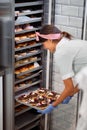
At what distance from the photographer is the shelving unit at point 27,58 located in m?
2.80

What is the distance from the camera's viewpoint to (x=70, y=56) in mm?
2248

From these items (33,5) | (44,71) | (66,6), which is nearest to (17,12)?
(33,5)

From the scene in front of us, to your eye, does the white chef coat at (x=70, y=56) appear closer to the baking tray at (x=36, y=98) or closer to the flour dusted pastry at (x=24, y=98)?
the baking tray at (x=36, y=98)

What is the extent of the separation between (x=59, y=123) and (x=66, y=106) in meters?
0.23

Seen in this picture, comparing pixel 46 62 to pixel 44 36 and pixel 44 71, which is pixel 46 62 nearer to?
pixel 44 71

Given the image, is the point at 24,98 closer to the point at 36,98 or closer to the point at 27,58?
the point at 36,98

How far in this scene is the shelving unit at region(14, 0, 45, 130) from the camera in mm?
2799

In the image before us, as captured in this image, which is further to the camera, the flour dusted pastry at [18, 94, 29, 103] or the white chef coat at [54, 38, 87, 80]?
the flour dusted pastry at [18, 94, 29, 103]

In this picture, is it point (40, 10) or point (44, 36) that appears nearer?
point (44, 36)

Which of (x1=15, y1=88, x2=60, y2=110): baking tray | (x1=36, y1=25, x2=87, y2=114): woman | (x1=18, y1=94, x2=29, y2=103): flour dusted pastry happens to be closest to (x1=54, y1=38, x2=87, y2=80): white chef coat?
(x1=36, y1=25, x2=87, y2=114): woman

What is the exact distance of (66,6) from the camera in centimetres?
288

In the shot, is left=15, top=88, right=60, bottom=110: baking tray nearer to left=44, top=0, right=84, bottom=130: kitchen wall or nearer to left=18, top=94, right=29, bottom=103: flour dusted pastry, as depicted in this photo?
left=18, top=94, right=29, bottom=103: flour dusted pastry

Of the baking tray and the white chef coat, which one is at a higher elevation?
the white chef coat

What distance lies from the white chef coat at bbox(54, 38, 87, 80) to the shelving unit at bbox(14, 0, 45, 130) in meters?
0.61
